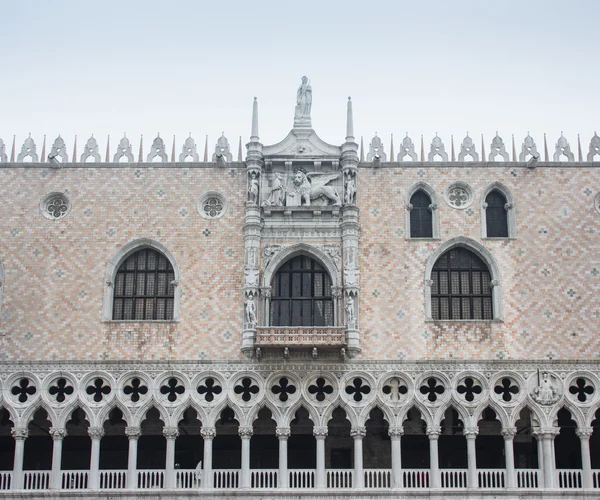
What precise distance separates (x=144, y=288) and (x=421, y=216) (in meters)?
9.34

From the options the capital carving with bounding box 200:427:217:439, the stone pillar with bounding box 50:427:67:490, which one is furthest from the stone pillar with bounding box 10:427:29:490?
the capital carving with bounding box 200:427:217:439

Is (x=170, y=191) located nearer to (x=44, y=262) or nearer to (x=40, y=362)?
(x=44, y=262)

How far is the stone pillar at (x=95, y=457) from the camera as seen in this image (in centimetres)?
3142

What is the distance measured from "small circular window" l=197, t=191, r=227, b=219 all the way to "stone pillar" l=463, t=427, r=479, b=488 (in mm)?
10498

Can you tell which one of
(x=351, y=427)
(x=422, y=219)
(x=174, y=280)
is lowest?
(x=351, y=427)

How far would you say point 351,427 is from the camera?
32.0m

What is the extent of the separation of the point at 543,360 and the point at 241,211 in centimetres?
1072

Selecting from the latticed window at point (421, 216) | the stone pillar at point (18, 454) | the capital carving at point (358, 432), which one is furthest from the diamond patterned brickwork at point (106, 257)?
the latticed window at point (421, 216)

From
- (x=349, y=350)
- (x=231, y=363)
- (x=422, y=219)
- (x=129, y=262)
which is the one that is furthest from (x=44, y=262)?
(x=422, y=219)

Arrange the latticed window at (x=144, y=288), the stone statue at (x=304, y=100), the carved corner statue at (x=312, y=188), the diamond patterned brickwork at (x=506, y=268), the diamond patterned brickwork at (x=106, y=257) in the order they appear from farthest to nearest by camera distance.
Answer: the stone statue at (x=304, y=100)
the carved corner statue at (x=312, y=188)
the latticed window at (x=144, y=288)
the diamond patterned brickwork at (x=106, y=257)
the diamond patterned brickwork at (x=506, y=268)

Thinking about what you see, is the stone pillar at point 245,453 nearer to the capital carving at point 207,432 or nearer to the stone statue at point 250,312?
the capital carving at point 207,432

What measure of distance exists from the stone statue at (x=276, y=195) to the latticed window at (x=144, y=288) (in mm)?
3823

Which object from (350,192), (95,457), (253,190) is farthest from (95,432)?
(350,192)

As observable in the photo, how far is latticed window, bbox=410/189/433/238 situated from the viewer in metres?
33.8
